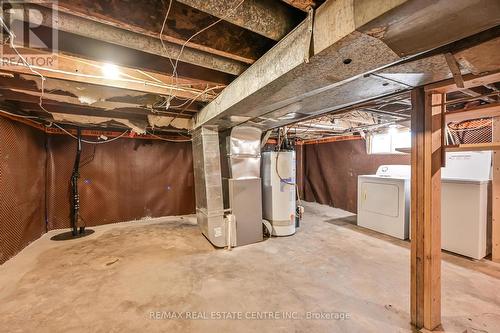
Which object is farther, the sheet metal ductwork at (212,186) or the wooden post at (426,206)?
the sheet metal ductwork at (212,186)

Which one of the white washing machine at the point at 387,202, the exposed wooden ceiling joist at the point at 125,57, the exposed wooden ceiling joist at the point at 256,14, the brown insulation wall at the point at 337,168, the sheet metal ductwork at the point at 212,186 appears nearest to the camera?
the exposed wooden ceiling joist at the point at 256,14

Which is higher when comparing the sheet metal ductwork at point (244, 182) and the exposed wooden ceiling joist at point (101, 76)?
the exposed wooden ceiling joist at point (101, 76)

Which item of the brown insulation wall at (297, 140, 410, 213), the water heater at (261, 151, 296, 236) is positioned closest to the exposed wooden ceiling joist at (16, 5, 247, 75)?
the water heater at (261, 151, 296, 236)

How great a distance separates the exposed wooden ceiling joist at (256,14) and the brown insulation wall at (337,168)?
4220 millimetres

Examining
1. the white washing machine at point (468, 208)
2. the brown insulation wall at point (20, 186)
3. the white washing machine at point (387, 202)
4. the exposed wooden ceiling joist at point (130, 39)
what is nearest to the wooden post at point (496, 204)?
the white washing machine at point (468, 208)

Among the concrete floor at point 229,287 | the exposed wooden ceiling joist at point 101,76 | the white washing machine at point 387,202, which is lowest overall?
the concrete floor at point 229,287

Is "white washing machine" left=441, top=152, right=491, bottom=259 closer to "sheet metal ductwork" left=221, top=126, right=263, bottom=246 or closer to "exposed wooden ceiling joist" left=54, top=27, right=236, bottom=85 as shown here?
"sheet metal ductwork" left=221, top=126, right=263, bottom=246

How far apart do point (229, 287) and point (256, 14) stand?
7.39ft

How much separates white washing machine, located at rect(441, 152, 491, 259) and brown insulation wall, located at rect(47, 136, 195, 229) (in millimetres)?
4591

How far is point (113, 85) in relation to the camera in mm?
1954

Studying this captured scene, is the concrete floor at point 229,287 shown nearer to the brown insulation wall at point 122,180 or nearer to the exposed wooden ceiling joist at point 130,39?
the brown insulation wall at point 122,180

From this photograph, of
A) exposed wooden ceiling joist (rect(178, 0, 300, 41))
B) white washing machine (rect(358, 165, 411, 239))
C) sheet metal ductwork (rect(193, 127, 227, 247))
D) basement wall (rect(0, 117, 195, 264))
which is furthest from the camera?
white washing machine (rect(358, 165, 411, 239))

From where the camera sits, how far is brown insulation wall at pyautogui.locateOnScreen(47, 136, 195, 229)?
3984mm

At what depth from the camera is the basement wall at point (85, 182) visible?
2.82 meters
